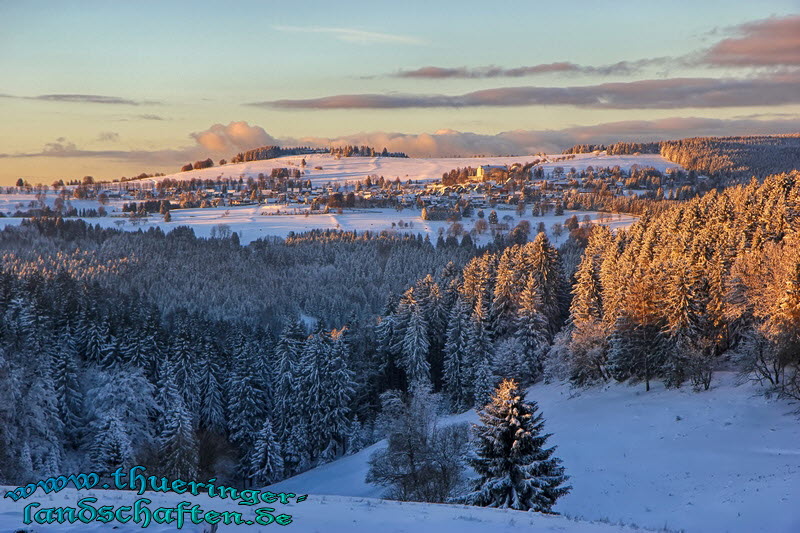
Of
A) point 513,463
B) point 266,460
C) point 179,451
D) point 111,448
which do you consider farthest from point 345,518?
point 266,460

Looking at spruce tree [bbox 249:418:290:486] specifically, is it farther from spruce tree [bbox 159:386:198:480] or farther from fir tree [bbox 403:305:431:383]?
fir tree [bbox 403:305:431:383]

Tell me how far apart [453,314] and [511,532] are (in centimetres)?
5116

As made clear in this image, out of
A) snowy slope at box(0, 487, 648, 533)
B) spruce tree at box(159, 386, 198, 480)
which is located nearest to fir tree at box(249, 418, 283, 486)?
spruce tree at box(159, 386, 198, 480)

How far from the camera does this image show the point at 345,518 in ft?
48.4

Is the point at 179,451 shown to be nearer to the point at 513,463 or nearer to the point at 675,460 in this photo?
the point at 513,463

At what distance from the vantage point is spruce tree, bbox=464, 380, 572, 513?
75.1 feet

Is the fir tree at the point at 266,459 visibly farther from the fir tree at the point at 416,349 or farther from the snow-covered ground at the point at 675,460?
the fir tree at the point at 416,349

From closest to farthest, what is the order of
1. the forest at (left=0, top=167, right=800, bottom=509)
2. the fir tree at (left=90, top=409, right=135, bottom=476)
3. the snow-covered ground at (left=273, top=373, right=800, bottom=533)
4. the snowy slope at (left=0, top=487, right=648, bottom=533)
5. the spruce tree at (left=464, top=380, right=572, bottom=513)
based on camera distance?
1. the snowy slope at (left=0, top=487, right=648, bottom=533)
2. the spruce tree at (left=464, top=380, right=572, bottom=513)
3. the snow-covered ground at (left=273, top=373, right=800, bottom=533)
4. the forest at (left=0, top=167, right=800, bottom=509)
5. the fir tree at (left=90, top=409, right=135, bottom=476)

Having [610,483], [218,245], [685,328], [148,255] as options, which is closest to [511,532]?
[610,483]

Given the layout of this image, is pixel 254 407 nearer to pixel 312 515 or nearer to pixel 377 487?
pixel 377 487

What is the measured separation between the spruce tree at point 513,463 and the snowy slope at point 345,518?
6016 mm

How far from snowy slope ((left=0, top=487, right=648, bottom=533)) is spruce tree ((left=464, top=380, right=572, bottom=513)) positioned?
6.02m

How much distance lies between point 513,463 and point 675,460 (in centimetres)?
1305

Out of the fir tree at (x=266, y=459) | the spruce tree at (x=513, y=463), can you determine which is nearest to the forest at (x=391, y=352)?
the fir tree at (x=266, y=459)
